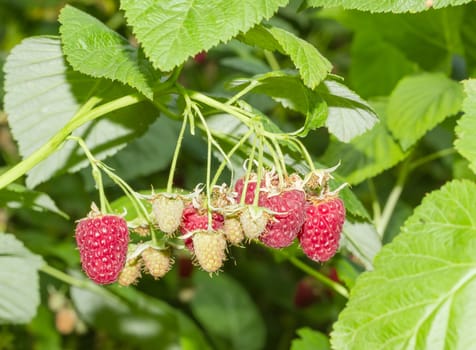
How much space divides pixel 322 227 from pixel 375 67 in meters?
1.17

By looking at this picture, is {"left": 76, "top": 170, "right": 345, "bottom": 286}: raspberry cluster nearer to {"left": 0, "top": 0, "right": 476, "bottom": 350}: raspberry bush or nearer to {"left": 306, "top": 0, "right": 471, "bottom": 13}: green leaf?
{"left": 0, "top": 0, "right": 476, "bottom": 350}: raspberry bush

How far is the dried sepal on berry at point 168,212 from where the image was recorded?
123cm

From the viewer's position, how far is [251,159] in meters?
1.23

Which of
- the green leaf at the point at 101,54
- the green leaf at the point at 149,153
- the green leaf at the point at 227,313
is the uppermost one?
the green leaf at the point at 101,54

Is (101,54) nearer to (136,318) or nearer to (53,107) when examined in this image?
(53,107)

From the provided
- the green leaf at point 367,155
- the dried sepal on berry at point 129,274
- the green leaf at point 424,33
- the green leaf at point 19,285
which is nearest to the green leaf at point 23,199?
the green leaf at point 19,285

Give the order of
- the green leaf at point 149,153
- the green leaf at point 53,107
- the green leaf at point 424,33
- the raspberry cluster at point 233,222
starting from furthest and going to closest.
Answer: the green leaf at point 149,153
the green leaf at point 424,33
the green leaf at point 53,107
the raspberry cluster at point 233,222

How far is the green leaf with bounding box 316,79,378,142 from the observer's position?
142cm

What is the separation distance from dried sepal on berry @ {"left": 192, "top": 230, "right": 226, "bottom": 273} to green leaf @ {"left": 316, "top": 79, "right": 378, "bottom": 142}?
0.31 meters

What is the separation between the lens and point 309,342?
187 centimetres

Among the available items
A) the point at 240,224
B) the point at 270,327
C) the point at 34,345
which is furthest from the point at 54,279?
the point at 240,224

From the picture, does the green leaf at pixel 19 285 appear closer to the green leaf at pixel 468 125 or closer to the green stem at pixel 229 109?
the green stem at pixel 229 109

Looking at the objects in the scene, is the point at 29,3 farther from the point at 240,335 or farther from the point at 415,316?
the point at 415,316

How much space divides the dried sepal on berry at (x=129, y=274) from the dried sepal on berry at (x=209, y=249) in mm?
154
